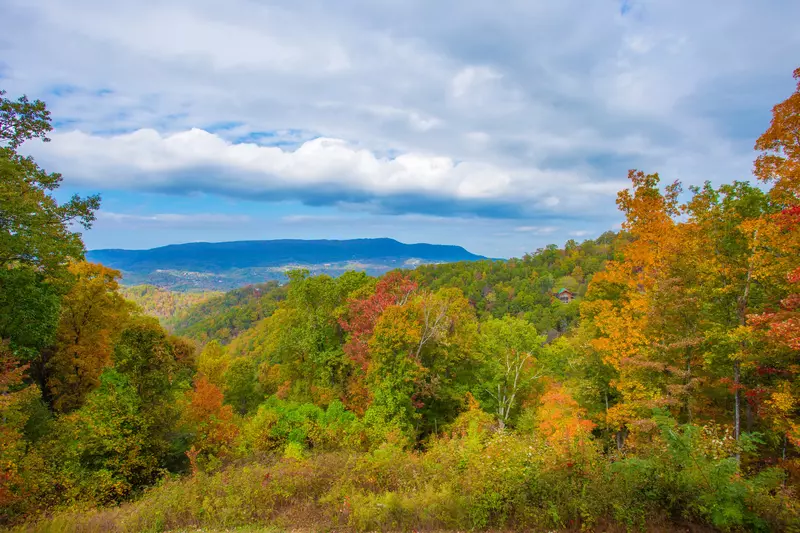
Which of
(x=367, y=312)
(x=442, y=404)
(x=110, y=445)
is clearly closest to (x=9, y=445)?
(x=110, y=445)

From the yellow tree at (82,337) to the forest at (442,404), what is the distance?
92mm

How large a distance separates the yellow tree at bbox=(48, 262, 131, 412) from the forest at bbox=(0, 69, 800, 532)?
92 mm

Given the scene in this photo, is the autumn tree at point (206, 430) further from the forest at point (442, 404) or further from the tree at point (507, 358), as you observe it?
the tree at point (507, 358)

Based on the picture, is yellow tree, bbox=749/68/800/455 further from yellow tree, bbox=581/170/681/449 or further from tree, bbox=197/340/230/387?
tree, bbox=197/340/230/387

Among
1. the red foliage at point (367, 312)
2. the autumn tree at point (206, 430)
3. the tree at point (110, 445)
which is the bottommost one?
the autumn tree at point (206, 430)

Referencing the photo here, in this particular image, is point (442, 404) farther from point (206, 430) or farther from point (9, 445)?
point (9, 445)

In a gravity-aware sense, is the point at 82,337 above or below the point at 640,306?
below

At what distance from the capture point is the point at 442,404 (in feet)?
67.5

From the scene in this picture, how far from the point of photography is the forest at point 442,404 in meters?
7.78

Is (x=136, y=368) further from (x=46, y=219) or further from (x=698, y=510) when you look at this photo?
(x=698, y=510)

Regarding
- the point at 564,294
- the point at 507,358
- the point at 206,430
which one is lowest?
the point at 564,294

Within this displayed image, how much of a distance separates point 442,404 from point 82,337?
19.5 m

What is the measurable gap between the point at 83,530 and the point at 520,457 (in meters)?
10.1

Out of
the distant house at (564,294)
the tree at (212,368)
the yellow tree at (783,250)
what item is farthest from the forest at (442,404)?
the distant house at (564,294)
